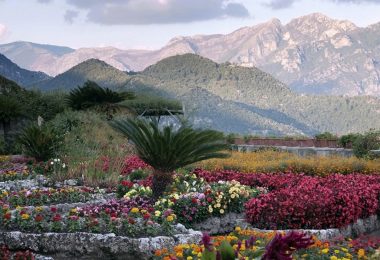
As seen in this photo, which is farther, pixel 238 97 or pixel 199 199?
pixel 238 97

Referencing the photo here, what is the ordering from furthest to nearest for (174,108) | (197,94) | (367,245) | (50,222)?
(197,94), (174,108), (50,222), (367,245)

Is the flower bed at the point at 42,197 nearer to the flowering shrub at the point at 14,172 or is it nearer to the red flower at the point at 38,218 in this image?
the red flower at the point at 38,218

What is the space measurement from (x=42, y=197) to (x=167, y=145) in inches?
92.8

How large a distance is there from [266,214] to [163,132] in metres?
2.41

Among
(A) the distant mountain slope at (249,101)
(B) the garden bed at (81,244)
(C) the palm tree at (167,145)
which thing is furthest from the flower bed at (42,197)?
(A) the distant mountain slope at (249,101)

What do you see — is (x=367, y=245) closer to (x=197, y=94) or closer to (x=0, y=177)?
(x=0, y=177)

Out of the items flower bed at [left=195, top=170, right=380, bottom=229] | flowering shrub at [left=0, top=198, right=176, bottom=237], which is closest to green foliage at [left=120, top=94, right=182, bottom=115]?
flower bed at [left=195, top=170, right=380, bottom=229]

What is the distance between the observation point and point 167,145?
35.6 ft

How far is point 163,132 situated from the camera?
36.1 feet

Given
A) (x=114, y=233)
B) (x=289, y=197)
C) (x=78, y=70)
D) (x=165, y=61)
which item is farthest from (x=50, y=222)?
(x=165, y=61)

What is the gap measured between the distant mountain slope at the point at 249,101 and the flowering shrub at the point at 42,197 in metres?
81.6

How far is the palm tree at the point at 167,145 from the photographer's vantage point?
10828 mm

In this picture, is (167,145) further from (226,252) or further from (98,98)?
(98,98)

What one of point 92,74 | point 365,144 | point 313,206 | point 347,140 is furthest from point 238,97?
point 313,206
